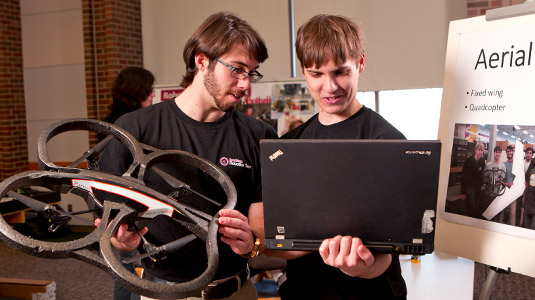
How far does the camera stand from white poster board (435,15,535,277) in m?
1.61

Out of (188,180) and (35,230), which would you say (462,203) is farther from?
(35,230)

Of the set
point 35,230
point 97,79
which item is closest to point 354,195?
point 35,230

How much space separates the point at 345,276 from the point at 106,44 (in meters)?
6.06

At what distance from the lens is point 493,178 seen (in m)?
1.68

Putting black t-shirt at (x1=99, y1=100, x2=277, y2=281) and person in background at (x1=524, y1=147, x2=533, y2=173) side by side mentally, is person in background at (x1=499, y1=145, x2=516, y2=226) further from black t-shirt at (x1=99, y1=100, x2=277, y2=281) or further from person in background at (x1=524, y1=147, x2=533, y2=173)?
black t-shirt at (x1=99, y1=100, x2=277, y2=281)

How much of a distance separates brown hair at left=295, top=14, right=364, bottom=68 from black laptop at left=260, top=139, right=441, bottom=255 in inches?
13.9

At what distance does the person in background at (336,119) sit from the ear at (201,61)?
40cm

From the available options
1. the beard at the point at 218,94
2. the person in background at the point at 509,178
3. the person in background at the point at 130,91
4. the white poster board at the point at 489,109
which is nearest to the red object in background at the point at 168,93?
the person in background at the point at 130,91

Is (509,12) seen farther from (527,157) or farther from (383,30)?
(383,30)

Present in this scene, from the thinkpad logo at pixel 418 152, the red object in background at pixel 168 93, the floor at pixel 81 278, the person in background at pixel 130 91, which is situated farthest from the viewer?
the red object in background at pixel 168 93

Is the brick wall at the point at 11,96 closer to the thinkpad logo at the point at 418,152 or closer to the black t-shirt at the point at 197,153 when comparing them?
the black t-shirt at the point at 197,153

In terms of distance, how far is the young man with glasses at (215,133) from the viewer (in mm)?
1665

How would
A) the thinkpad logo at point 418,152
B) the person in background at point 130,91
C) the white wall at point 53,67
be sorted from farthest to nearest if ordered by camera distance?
1. the white wall at point 53,67
2. the person in background at point 130,91
3. the thinkpad logo at point 418,152

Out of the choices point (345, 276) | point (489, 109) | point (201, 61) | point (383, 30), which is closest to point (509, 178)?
point (489, 109)
